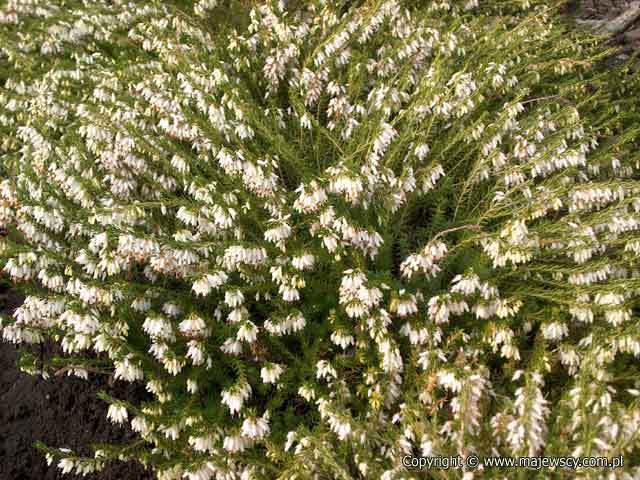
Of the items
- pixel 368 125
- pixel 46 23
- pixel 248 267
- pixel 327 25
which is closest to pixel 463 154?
pixel 368 125

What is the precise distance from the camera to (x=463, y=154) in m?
4.46

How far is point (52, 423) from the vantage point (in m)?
4.02

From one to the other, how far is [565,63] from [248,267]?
10.6 ft

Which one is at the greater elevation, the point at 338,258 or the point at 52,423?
the point at 338,258

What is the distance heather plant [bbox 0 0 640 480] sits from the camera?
9.84ft

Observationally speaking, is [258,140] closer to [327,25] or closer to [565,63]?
[327,25]

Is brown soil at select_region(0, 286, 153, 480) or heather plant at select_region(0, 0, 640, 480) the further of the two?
brown soil at select_region(0, 286, 153, 480)

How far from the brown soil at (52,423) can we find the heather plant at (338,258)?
293 millimetres

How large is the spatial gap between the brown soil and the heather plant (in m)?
0.29

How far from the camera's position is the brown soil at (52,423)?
3.81 meters

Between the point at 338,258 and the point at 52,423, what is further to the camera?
the point at 52,423

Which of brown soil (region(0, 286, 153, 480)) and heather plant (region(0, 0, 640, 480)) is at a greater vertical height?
heather plant (region(0, 0, 640, 480))

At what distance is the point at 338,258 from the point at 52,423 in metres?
Answer: 2.57

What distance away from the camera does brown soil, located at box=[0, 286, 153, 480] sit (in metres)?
3.81
